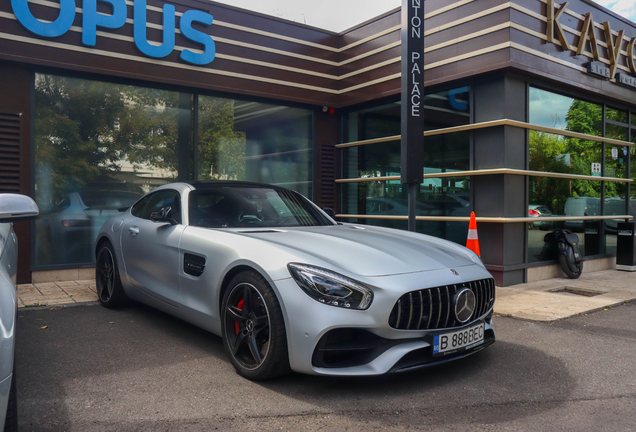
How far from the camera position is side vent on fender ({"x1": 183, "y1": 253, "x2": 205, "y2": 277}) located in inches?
153

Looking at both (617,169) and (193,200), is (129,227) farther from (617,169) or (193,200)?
(617,169)

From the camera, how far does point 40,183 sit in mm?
7473

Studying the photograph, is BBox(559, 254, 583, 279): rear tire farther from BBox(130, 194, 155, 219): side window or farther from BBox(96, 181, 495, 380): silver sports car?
BBox(130, 194, 155, 219): side window

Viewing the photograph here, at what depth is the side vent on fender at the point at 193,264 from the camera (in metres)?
3.89

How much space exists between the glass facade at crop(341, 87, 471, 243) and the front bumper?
400 centimetres

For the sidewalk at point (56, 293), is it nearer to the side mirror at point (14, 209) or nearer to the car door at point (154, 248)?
the car door at point (154, 248)

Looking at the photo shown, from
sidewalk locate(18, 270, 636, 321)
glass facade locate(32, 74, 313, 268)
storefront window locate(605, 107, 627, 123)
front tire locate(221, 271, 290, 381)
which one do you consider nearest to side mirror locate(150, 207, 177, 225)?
front tire locate(221, 271, 290, 381)

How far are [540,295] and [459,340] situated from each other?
3842 mm

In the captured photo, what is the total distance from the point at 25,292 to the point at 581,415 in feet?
20.7

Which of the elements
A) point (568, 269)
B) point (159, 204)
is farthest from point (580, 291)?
point (159, 204)

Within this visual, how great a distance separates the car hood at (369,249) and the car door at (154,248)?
736 mm

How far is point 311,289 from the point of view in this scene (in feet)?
10.1

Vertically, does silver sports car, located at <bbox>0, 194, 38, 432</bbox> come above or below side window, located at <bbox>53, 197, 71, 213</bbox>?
below

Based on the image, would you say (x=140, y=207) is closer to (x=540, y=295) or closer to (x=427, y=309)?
(x=427, y=309)
